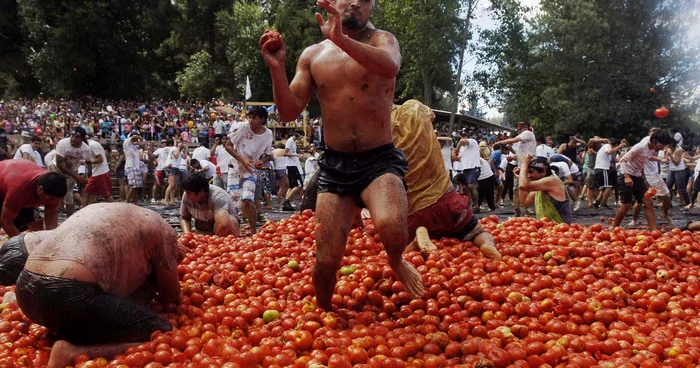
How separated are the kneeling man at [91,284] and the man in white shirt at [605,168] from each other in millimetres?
12941

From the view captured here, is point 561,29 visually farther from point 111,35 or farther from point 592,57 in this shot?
point 111,35

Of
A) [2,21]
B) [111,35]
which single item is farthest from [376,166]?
[2,21]

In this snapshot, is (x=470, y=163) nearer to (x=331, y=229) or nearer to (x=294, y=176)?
(x=294, y=176)

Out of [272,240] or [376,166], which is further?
[272,240]

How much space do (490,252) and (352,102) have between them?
2.32 metres

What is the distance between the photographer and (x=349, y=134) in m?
3.72

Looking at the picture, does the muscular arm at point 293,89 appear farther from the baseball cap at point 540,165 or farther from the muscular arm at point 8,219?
the baseball cap at point 540,165

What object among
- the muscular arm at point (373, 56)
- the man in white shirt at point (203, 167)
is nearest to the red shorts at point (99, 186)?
the man in white shirt at point (203, 167)

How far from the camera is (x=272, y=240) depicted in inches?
246

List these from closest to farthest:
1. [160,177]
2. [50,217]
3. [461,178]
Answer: [50,217] < [461,178] < [160,177]

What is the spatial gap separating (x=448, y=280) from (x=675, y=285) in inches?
73.9

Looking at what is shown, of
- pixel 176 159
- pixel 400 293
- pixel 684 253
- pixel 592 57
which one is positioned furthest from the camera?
pixel 592 57

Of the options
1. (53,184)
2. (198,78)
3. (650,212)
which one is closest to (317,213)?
(53,184)

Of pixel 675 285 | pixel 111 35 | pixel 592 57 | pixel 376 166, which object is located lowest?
pixel 675 285
